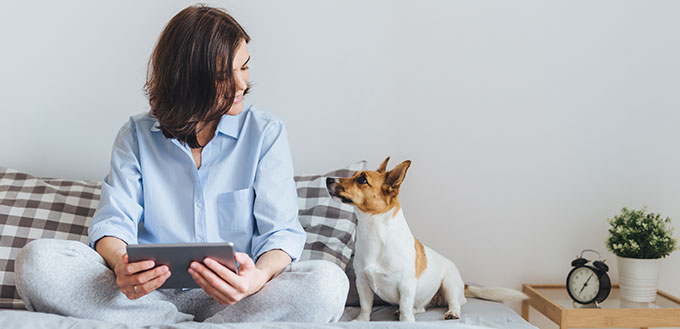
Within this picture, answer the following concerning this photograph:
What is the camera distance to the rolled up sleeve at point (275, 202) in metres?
1.26

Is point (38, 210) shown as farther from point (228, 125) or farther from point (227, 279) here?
point (227, 279)

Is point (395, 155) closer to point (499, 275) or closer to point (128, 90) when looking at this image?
point (499, 275)

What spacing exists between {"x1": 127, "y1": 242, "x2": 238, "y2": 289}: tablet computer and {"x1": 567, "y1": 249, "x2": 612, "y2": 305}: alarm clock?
1.07 meters

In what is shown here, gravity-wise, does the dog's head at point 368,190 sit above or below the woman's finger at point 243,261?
above

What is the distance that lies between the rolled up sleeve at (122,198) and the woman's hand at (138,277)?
0.62 feet

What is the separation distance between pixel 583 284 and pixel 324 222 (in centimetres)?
73

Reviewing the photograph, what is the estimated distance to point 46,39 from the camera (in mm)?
1833

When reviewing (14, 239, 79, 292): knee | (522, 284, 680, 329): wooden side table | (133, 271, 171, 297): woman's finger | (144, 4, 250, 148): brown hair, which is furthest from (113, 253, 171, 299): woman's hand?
(522, 284, 680, 329): wooden side table

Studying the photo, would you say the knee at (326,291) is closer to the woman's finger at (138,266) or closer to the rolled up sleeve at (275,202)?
the rolled up sleeve at (275,202)

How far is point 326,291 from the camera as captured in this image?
107 centimetres

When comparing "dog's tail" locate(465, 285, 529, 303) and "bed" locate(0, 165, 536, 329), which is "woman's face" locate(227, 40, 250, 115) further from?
"dog's tail" locate(465, 285, 529, 303)

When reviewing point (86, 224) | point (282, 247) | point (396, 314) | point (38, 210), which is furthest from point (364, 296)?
point (38, 210)

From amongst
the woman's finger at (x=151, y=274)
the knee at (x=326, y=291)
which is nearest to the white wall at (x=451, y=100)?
the knee at (x=326, y=291)

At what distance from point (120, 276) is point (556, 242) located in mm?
1400
